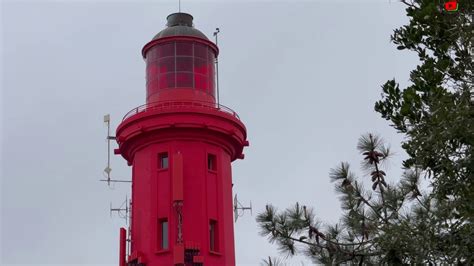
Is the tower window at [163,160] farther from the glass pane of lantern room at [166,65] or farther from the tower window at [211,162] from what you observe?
the glass pane of lantern room at [166,65]

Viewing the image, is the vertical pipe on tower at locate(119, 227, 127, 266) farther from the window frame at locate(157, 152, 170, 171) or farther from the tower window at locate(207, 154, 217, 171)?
the tower window at locate(207, 154, 217, 171)

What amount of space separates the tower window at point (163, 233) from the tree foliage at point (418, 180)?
1271cm

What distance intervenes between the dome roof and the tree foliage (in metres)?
15.0

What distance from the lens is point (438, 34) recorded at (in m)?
10.7

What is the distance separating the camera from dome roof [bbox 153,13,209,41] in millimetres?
26391

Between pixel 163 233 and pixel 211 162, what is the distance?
9.26 ft

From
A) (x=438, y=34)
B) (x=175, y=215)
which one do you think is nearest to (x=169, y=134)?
(x=175, y=215)

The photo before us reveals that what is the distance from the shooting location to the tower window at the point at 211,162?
25680mm

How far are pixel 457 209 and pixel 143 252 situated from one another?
16.2m

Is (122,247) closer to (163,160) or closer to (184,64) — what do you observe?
(163,160)

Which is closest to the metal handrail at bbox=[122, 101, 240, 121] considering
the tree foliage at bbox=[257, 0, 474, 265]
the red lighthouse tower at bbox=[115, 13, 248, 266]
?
the red lighthouse tower at bbox=[115, 13, 248, 266]

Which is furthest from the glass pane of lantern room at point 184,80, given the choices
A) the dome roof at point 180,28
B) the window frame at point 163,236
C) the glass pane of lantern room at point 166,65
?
the window frame at point 163,236

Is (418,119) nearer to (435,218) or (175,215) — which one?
→ (435,218)

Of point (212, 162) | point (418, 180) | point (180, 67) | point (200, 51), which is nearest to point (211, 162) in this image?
point (212, 162)
